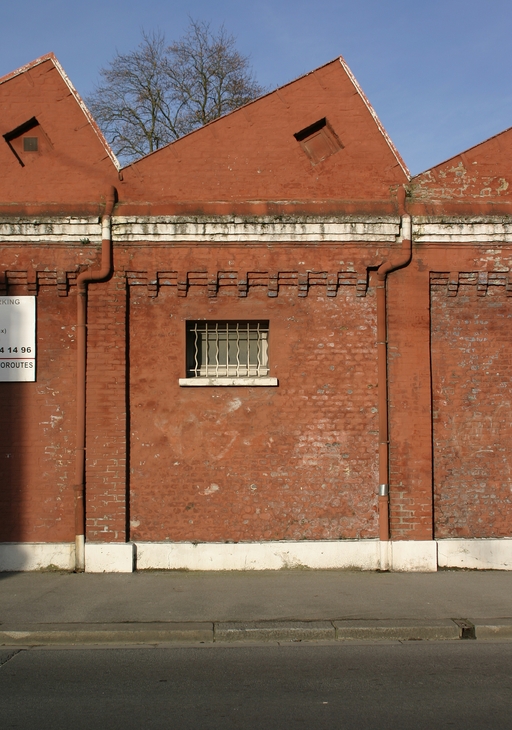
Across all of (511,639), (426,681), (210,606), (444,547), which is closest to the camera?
(426,681)

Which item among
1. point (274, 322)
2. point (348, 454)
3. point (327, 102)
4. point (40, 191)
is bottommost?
point (348, 454)

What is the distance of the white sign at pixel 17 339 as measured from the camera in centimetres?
948

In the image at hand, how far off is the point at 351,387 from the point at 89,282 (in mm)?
3988

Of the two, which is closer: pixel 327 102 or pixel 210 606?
pixel 210 606

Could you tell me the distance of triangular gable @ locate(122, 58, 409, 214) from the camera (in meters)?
9.73

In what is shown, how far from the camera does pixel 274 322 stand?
9.64 metres

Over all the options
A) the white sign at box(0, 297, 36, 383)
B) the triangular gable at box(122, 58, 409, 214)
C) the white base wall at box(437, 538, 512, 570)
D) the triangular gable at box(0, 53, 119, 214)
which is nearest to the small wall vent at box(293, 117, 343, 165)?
the triangular gable at box(122, 58, 409, 214)

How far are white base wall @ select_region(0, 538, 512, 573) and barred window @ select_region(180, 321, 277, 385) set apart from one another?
241 cm

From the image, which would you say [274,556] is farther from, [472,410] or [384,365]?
[472,410]

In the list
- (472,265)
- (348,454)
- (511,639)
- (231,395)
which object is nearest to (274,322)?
(231,395)

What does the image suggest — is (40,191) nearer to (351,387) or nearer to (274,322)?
(274,322)

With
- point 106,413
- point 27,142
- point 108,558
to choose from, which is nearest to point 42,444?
point 106,413

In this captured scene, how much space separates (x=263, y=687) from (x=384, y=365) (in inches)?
201

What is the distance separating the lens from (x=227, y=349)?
9.77 meters
